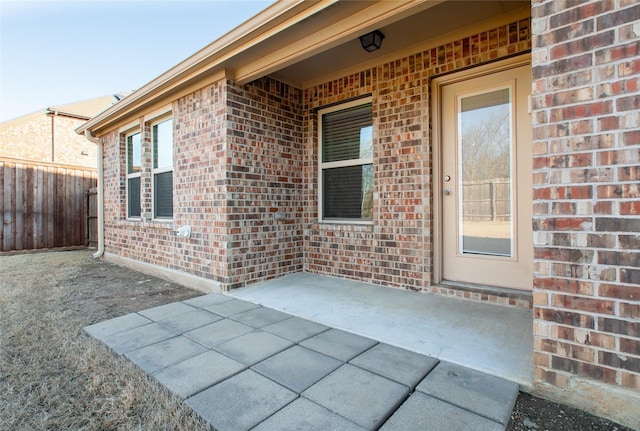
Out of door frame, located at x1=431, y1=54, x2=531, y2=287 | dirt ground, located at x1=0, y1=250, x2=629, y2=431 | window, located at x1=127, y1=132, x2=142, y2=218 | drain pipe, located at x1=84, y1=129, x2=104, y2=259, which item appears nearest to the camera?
dirt ground, located at x1=0, y1=250, x2=629, y2=431

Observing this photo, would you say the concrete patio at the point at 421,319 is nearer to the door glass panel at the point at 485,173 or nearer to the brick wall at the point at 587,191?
Answer: the brick wall at the point at 587,191

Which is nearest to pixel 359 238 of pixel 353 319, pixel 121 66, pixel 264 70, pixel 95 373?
pixel 353 319

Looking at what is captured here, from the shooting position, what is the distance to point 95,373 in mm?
1953

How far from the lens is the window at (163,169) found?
473 cm

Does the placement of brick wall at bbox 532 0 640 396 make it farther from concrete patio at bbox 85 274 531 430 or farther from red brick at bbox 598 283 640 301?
concrete patio at bbox 85 274 531 430

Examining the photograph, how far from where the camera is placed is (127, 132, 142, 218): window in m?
5.65

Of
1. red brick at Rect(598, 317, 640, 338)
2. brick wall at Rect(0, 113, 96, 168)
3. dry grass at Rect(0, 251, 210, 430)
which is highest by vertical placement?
brick wall at Rect(0, 113, 96, 168)

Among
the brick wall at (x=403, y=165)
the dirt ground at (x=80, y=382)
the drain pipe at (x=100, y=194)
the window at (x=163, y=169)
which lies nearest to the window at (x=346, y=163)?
the brick wall at (x=403, y=165)

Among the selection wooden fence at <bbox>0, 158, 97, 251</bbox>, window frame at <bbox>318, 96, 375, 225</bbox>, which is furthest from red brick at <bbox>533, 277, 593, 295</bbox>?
wooden fence at <bbox>0, 158, 97, 251</bbox>

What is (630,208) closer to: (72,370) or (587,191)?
(587,191)

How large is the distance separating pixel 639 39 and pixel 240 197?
338cm

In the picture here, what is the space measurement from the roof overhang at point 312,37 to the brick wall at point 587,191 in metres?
1.14

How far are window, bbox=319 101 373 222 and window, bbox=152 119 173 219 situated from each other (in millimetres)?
2257

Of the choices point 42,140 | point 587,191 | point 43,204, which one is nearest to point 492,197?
point 587,191
